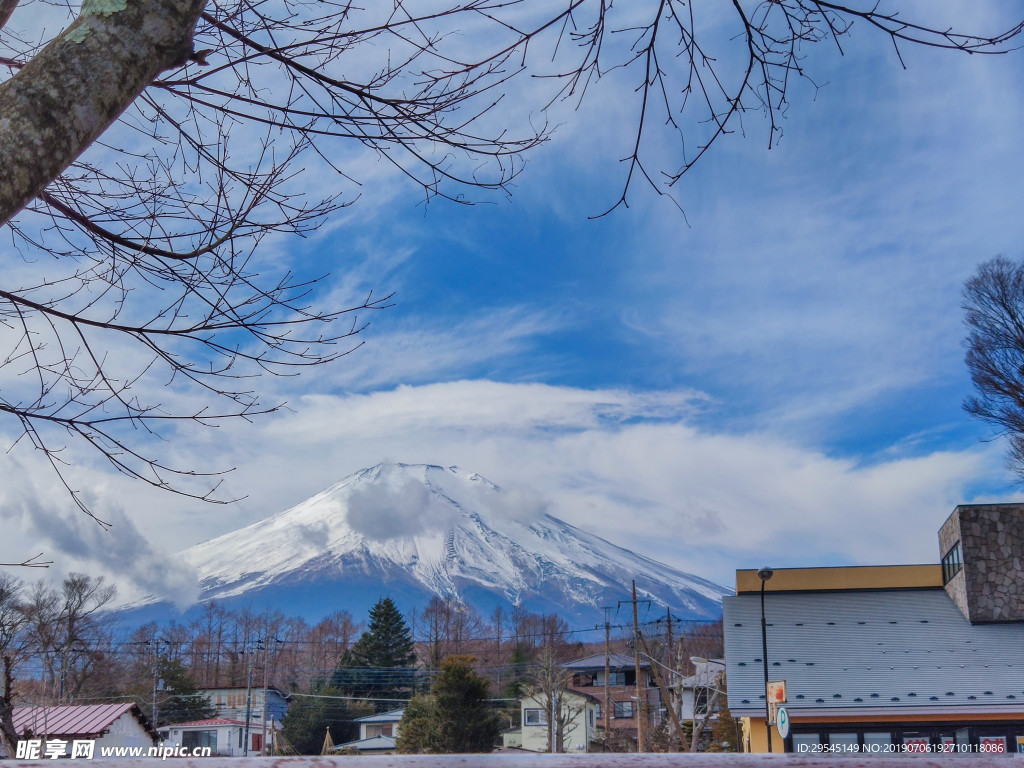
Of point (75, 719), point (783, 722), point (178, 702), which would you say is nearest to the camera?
point (783, 722)

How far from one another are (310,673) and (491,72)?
149 ft

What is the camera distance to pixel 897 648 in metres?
17.8

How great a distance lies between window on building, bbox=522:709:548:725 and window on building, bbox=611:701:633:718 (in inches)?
242

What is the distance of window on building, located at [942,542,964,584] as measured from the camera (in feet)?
62.6

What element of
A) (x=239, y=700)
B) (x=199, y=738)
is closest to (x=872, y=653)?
(x=199, y=738)

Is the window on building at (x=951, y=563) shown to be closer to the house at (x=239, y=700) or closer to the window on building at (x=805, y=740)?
the window on building at (x=805, y=740)

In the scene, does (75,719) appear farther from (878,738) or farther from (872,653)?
(872,653)

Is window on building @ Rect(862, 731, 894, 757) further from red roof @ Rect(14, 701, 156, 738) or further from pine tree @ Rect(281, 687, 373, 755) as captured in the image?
pine tree @ Rect(281, 687, 373, 755)

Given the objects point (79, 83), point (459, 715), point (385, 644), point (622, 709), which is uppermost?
point (79, 83)

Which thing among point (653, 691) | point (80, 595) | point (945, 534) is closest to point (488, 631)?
point (653, 691)

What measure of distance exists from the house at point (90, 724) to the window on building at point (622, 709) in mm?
27034

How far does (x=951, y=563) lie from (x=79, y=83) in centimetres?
2187

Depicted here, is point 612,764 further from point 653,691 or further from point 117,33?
point 653,691

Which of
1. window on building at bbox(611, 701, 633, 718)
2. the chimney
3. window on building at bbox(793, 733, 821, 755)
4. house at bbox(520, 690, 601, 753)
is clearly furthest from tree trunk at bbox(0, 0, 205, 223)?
window on building at bbox(611, 701, 633, 718)
